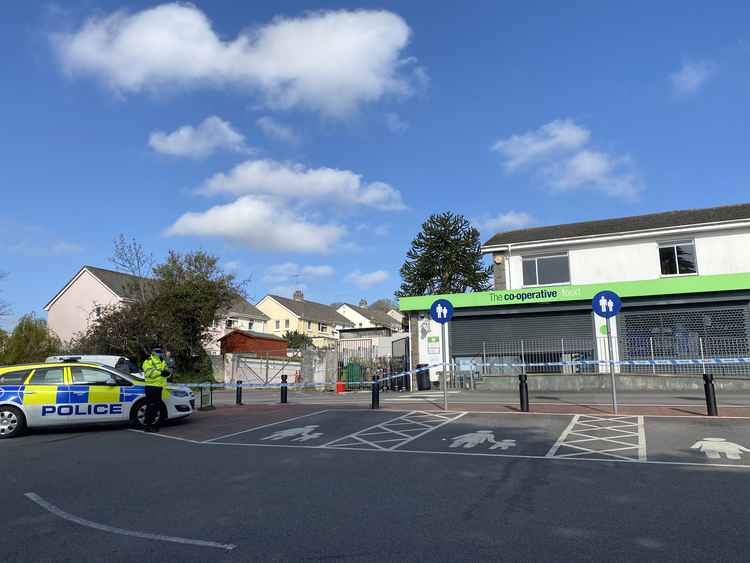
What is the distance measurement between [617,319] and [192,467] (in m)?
21.0

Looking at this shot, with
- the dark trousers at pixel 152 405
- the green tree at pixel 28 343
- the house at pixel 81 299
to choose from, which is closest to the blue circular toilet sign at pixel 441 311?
the dark trousers at pixel 152 405

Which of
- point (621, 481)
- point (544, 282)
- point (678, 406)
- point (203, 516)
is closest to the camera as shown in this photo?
point (203, 516)

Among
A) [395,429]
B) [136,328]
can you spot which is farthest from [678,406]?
[136,328]

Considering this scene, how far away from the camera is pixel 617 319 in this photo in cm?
2439

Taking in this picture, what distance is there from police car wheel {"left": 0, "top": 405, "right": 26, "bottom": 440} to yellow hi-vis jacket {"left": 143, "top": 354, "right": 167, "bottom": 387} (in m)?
2.62

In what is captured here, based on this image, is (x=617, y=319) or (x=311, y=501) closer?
(x=311, y=501)

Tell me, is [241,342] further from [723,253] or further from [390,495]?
[390,495]

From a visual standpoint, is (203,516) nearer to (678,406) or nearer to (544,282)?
(678,406)

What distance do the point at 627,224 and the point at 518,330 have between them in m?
8.26

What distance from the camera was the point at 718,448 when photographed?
873 cm

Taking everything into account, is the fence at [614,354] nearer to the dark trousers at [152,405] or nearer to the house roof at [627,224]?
the house roof at [627,224]

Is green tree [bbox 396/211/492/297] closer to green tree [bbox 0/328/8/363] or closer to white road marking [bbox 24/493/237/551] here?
green tree [bbox 0/328/8/363]

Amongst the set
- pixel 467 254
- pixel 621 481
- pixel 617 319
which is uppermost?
pixel 467 254

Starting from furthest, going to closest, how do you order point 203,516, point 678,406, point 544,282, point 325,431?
point 544,282 → point 678,406 → point 325,431 → point 203,516
